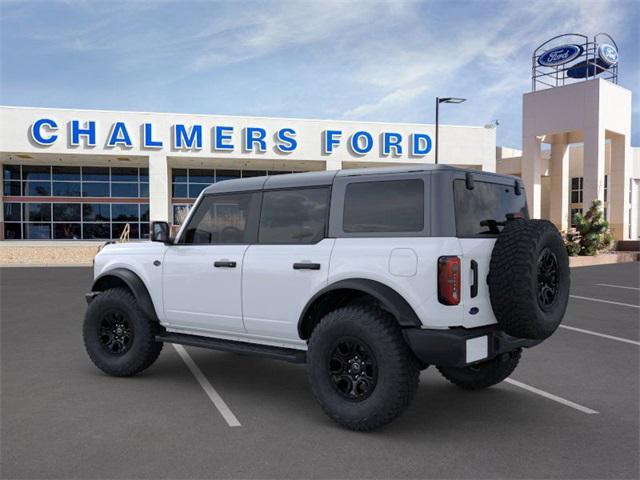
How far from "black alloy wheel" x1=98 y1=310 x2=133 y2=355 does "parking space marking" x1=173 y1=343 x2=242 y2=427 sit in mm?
789

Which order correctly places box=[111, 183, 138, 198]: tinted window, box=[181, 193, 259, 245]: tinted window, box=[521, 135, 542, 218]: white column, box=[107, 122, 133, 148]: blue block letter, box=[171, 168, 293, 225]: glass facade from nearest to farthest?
box=[181, 193, 259, 245]: tinted window
box=[107, 122, 133, 148]: blue block letter
box=[521, 135, 542, 218]: white column
box=[111, 183, 138, 198]: tinted window
box=[171, 168, 293, 225]: glass facade

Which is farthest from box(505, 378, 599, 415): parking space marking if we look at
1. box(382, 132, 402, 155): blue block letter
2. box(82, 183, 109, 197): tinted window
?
box(82, 183, 109, 197): tinted window

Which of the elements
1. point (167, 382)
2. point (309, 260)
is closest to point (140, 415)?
point (167, 382)

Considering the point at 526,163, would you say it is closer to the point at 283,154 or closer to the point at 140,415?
the point at 283,154

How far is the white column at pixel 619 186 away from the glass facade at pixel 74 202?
90.5 ft

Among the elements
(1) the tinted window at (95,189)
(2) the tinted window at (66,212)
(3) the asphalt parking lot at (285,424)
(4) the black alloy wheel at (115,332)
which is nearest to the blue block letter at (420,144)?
(1) the tinted window at (95,189)

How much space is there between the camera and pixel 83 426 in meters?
4.61

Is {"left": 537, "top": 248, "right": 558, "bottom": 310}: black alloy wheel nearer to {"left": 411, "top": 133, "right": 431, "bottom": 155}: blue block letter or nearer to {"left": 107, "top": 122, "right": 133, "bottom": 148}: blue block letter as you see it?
{"left": 107, "top": 122, "right": 133, "bottom": 148}: blue block letter

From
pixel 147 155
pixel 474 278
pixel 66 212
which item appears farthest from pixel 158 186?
pixel 474 278

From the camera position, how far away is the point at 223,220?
5.68m

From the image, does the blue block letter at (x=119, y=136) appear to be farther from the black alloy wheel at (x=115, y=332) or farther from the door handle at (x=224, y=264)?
the door handle at (x=224, y=264)

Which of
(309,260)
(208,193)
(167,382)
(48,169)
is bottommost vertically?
(167,382)

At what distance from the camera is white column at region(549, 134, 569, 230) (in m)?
35.1

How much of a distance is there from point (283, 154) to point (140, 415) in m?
29.1
